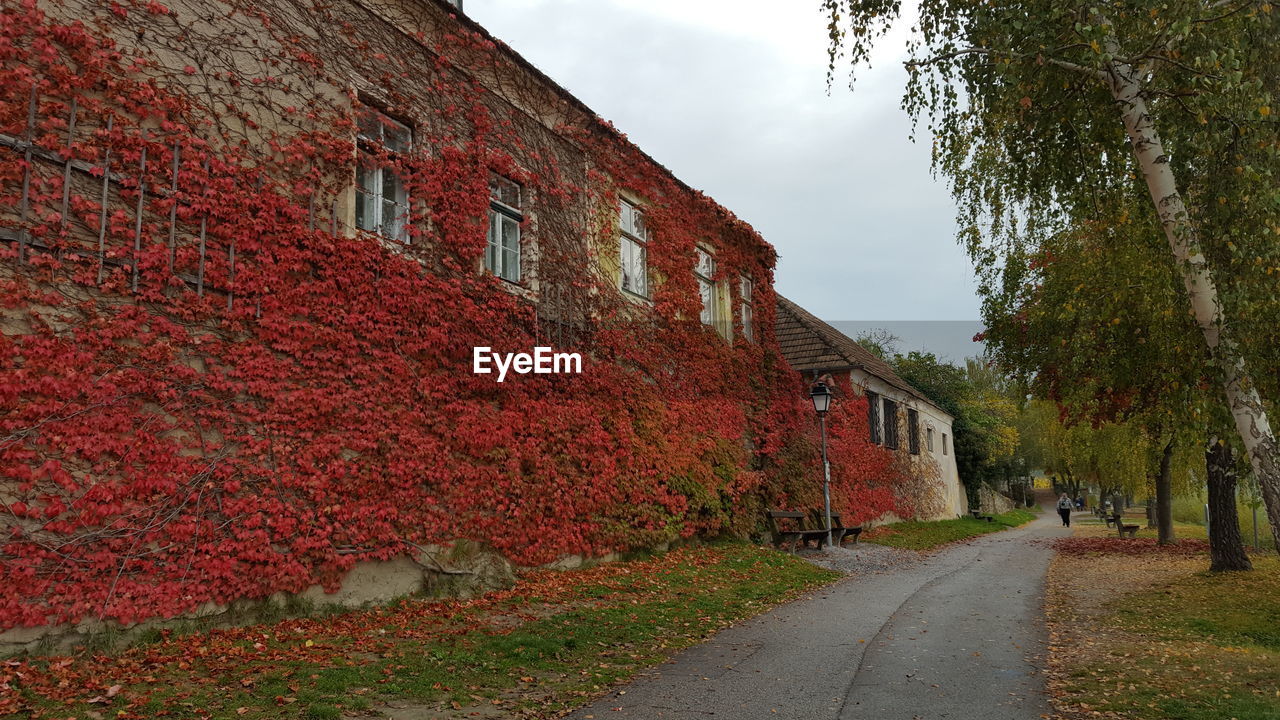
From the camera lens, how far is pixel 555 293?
12016 mm

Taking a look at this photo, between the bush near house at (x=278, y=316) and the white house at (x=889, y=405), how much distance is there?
11293 millimetres

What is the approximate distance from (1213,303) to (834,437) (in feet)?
50.1

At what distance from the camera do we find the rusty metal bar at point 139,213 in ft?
22.3

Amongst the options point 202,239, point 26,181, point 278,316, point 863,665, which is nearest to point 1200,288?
point 863,665

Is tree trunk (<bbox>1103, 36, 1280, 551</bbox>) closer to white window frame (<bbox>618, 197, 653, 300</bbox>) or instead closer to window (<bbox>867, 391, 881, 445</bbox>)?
white window frame (<bbox>618, 197, 653, 300</bbox>)

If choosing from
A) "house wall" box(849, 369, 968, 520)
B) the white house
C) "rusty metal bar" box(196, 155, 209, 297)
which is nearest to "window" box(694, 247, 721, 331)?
the white house

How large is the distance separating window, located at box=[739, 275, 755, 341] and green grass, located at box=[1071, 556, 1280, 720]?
362 inches

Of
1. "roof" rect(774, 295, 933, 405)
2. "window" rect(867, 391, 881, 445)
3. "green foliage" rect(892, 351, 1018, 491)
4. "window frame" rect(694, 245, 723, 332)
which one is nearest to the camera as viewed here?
"window frame" rect(694, 245, 723, 332)

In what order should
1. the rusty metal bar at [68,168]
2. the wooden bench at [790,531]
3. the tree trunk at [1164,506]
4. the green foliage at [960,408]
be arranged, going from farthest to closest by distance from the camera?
the green foliage at [960,408] < the tree trunk at [1164,506] < the wooden bench at [790,531] < the rusty metal bar at [68,168]

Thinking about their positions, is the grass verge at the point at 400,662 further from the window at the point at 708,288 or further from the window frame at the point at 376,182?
the window at the point at 708,288

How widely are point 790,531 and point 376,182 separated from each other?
10.2 m

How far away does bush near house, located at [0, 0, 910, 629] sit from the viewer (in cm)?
627

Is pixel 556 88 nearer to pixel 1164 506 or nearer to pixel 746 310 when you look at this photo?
pixel 746 310

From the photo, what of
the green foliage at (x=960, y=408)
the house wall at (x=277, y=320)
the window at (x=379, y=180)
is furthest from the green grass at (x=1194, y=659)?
the green foliage at (x=960, y=408)
